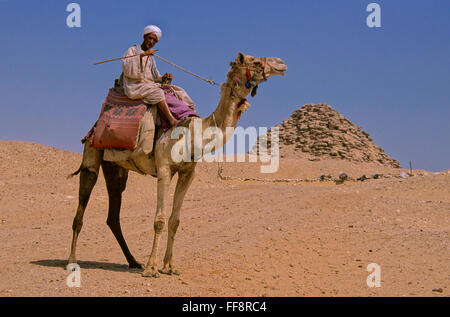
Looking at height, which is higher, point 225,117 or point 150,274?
point 225,117

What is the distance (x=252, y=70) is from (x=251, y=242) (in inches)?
154

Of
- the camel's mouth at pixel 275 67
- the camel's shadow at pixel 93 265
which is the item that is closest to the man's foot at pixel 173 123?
the camel's mouth at pixel 275 67

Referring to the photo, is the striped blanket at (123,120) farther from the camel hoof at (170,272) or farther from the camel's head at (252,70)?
the camel hoof at (170,272)

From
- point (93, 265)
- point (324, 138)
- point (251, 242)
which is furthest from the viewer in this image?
point (324, 138)

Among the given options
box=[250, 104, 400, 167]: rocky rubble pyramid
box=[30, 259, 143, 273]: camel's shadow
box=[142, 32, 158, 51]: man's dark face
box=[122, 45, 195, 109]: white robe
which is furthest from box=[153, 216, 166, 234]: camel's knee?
box=[250, 104, 400, 167]: rocky rubble pyramid

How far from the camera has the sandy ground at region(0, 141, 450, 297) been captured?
674 centimetres

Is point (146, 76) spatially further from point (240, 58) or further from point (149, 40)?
point (240, 58)

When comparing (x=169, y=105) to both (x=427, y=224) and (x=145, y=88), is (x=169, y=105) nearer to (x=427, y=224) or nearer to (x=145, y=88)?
(x=145, y=88)

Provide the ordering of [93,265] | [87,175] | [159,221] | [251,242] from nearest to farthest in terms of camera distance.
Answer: [159,221]
[87,175]
[93,265]
[251,242]

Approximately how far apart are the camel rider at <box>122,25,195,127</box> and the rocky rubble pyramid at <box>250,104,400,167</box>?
58369 millimetres

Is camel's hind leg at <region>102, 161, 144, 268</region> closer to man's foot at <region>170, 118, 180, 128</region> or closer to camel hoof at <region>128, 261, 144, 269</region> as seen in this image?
camel hoof at <region>128, 261, 144, 269</region>

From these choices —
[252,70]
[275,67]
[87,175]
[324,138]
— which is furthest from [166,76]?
[324,138]

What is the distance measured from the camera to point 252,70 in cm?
706
